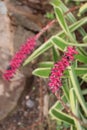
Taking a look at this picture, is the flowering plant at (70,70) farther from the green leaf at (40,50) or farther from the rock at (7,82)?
the rock at (7,82)

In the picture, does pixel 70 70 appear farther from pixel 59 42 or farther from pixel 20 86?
pixel 20 86

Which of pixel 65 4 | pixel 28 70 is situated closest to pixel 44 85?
pixel 28 70

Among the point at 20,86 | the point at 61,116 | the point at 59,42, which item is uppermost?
the point at 59,42

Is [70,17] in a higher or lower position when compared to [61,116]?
higher

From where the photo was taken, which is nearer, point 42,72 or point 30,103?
point 42,72

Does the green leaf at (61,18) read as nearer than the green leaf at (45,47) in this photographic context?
Yes

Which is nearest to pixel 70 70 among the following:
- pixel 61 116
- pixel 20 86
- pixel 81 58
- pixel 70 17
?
pixel 81 58

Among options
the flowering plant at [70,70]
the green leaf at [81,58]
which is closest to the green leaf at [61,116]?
the flowering plant at [70,70]

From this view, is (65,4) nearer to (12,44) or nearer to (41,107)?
(12,44)

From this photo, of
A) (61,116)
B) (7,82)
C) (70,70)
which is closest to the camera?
(70,70)

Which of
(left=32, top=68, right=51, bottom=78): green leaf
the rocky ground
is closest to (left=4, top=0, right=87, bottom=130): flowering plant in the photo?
(left=32, top=68, right=51, bottom=78): green leaf
